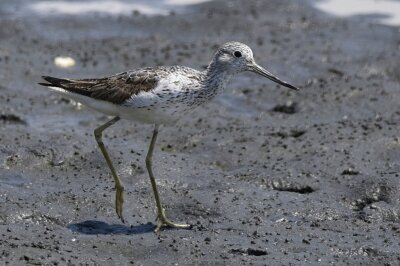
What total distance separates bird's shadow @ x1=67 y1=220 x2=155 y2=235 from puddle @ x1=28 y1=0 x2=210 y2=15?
25.9 feet

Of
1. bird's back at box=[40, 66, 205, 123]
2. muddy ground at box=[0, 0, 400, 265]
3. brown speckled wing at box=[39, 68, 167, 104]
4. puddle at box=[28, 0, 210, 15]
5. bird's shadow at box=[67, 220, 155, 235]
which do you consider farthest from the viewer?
puddle at box=[28, 0, 210, 15]

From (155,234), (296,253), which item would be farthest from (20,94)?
(296,253)

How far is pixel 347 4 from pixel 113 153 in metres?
7.89

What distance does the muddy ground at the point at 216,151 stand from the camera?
8.23 metres

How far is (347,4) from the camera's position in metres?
16.6

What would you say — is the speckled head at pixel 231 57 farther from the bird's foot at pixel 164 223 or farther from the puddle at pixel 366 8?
the puddle at pixel 366 8

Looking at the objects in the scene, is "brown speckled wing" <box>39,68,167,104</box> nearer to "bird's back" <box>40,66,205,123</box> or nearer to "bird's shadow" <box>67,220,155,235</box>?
"bird's back" <box>40,66,205,123</box>

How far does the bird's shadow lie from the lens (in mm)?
8422

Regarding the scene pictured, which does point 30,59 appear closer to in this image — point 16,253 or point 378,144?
point 378,144

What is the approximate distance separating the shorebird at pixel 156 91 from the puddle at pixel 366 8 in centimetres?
738

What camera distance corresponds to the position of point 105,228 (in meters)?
8.55

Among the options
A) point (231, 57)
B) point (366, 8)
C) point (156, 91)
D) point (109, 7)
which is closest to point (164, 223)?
point (156, 91)

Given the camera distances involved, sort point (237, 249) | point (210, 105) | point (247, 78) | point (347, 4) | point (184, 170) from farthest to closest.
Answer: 1. point (347, 4)
2. point (247, 78)
3. point (210, 105)
4. point (184, 170)
5. point (237, 249)

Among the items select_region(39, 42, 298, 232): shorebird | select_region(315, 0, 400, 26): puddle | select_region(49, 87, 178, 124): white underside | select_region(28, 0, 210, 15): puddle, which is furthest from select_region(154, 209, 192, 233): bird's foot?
select_region(315, 0, 400, 26): puddle
